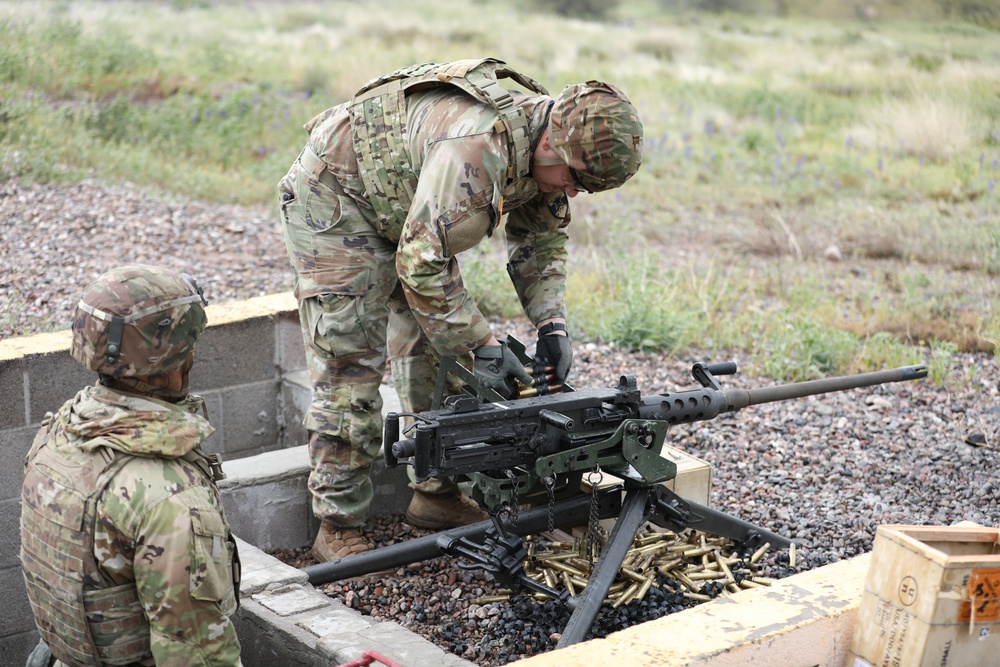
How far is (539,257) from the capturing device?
482cm

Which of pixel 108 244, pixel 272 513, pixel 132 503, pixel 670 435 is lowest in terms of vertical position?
pixel 272 513

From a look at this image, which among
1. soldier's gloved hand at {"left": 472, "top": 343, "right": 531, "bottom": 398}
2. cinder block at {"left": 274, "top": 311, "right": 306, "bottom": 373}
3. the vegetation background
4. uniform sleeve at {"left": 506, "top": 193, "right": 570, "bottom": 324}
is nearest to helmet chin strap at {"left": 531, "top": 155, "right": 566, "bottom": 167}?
uniform sleeve at {"left": 506, "top": 193, "right": 570, "bottom": 324}

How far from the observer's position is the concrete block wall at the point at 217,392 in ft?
16.0

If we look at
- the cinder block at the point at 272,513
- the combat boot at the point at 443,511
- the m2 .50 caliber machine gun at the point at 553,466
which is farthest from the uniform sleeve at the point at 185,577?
the combat boot at the point at 443,511

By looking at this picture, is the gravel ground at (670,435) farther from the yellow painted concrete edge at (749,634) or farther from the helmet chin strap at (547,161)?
the helmet chin strap at (547,161)

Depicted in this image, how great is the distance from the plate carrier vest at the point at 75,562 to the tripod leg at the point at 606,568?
1.55m

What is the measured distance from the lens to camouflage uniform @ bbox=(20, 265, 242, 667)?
263 centimetres

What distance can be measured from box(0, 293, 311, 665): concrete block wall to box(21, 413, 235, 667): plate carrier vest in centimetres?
211

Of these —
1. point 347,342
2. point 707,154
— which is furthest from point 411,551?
point 707,154

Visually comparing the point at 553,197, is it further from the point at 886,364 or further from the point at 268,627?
the point at 886,364

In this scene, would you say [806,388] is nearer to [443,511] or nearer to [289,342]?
[443,511]

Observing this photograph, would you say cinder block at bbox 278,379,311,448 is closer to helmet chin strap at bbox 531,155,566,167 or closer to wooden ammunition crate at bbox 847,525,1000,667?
helmet chin strap at bbox 531,155,566,167

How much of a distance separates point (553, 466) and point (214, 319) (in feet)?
8.22

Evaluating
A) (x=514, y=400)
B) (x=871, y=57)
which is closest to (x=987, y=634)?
(x=514, y=400)
